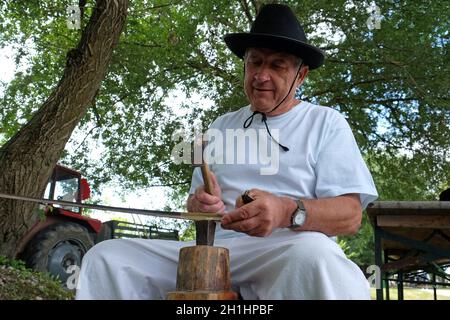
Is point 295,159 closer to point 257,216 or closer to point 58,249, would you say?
point 257,216

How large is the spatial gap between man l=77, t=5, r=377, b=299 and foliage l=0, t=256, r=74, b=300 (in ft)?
9.68

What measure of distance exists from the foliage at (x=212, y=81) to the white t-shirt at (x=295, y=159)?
561 centimetres

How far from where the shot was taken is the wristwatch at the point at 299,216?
4.64 feet

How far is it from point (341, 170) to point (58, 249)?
648 cm

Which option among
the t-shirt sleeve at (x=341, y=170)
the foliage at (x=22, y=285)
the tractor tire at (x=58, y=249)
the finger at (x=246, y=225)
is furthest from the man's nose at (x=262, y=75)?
the tractor tire at (x=58, y=249)

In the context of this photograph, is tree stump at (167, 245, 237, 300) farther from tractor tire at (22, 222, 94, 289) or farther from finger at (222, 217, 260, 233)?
tractor tire at (22, 222, 94, 289)

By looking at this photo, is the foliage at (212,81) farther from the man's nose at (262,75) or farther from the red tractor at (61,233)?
the man's nose at (262,75)

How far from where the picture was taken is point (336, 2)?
7289 mm

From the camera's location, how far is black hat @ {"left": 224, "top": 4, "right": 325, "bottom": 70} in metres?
1.79

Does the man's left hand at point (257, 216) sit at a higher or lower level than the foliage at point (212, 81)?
lower

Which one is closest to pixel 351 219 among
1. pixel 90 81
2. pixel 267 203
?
pixel 267 203

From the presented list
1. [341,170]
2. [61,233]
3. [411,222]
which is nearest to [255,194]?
[341,170]

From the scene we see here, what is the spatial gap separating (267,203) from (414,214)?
8.89 feet

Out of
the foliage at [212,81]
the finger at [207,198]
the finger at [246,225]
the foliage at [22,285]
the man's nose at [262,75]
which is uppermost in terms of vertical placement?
the foliage at [212,81]
